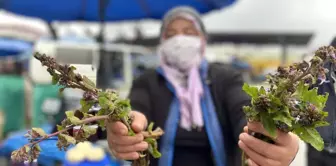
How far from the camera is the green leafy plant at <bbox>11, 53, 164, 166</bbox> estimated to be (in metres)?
0.72

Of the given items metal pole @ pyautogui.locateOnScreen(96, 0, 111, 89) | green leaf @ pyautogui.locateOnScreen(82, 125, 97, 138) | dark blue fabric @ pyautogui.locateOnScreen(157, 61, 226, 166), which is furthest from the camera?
metal pole @ pyautogui.locateOnScreen(96, 0, 111, 89)

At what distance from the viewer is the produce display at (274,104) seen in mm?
664

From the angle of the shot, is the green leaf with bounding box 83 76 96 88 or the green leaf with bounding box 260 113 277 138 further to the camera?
the green leaf with bounding box 83 76 96 88

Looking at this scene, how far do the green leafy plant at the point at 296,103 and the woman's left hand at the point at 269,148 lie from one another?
0.09ft

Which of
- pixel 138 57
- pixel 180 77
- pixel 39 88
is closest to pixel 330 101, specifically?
pixel 180 77

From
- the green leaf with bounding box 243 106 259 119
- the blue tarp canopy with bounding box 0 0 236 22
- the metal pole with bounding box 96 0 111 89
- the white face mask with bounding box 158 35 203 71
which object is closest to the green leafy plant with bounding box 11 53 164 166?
the green leaf with bounding box 243 106 259 119

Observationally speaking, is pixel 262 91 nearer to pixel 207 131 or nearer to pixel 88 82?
pixel 88 82

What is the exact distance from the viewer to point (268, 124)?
0.67 metres

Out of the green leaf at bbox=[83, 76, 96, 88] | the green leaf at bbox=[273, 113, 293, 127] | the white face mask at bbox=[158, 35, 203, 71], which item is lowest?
the green leaf at bbox=[273, 113, 293, 127]

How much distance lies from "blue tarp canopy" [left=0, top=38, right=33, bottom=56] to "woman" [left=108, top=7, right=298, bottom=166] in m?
4.35

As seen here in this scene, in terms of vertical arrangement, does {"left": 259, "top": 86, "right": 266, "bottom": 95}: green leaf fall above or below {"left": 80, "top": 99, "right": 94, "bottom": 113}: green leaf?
above

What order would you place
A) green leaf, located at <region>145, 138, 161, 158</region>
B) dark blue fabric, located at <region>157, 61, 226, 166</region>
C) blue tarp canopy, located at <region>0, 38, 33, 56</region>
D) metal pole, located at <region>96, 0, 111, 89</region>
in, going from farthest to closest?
blue tarp canopy, located at <region>0, 38, 33, 56</region>
metal pole, located at <region>96, 0, 111, 89</region>
dark blue fabric, located at <region>157, 61, 226, 166</region>
green leaf, located at <region>145, 138, 161, 158</region>

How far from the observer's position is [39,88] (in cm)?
423

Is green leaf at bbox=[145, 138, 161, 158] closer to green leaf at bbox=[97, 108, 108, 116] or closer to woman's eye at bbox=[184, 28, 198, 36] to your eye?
green leaf at bbox=[97, 108, 108, 116]
